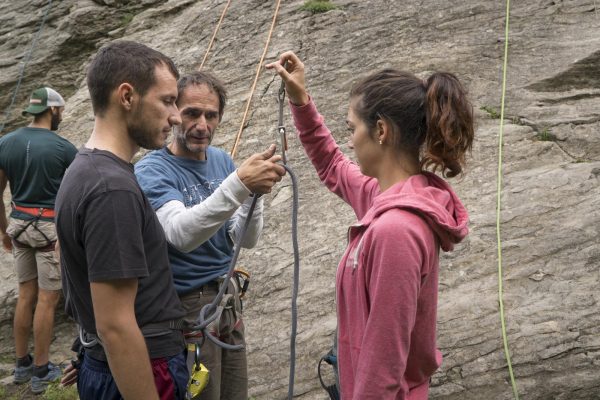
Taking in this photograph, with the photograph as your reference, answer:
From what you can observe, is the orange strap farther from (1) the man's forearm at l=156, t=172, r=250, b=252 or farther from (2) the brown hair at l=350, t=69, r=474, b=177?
(2) the brown hair at l=350, t=69, r=474, b=177

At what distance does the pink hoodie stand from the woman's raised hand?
0.82m

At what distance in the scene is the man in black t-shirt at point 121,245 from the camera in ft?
6.45

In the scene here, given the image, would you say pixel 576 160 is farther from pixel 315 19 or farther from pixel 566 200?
pixel 315 19

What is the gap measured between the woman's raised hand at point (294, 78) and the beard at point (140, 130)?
0.70 meters

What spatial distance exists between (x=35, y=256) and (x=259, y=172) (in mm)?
3623

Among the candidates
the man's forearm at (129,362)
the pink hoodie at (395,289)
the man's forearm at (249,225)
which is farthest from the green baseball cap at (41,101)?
the pink hoodie at (395,289)

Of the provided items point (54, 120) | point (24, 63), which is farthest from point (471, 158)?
point (24, 63)

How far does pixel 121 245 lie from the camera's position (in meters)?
1.96

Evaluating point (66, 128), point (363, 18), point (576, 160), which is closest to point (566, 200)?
point (576, 160)

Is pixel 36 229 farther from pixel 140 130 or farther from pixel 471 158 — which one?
pixel 471 158

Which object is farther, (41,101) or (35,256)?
(41,101)

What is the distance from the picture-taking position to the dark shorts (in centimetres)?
221

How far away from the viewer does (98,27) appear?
10.0 meters

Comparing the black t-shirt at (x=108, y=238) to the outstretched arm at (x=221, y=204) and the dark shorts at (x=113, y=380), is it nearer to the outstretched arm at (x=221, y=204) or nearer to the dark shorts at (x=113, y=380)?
the dark shorts at (x=113, y=380)
